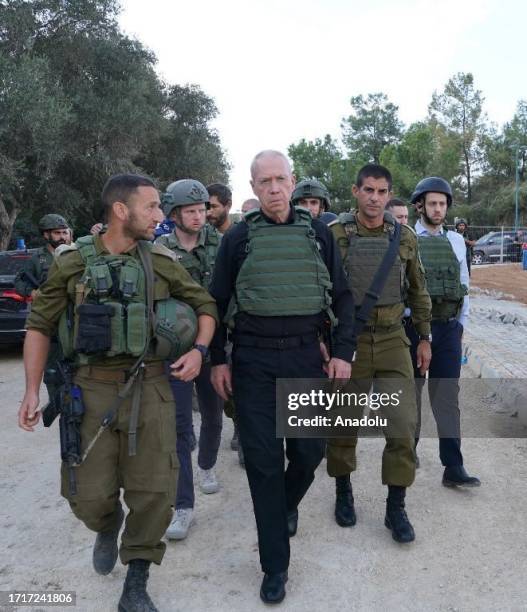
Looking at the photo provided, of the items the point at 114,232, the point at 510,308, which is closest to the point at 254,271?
the point at 114,232

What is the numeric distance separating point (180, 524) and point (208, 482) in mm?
661

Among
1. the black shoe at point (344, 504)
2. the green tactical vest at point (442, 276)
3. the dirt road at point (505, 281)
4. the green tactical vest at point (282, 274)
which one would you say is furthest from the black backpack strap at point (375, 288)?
the dirt road at point (505, 281)

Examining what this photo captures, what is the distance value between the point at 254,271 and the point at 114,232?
26.6 inches

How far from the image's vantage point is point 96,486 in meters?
2.63

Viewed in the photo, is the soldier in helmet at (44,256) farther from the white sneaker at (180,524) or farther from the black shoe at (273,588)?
the black shoe at (273,588)

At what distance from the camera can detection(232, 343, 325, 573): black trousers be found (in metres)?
2.82

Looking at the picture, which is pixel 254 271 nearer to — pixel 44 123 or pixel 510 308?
pixel 510 308

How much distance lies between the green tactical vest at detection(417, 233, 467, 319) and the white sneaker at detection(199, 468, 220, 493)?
72.2 inches

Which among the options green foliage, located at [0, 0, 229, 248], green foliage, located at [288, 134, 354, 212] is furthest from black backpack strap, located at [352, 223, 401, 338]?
green foliage, located at [288, 134, 354, 212]

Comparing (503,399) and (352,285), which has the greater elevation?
(352,285)

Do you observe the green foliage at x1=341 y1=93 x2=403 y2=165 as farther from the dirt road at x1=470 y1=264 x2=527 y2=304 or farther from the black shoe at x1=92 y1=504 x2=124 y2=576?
the black shoe at x1=92 y1=504 x2=124 y2=576

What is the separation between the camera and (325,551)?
10.4ft

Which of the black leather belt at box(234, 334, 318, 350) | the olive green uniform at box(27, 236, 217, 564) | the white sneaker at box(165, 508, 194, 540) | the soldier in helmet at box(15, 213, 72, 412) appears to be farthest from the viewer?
the soldier in helmet at box(15, 213, 72, 412)

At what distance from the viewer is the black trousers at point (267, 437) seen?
9.26ft
